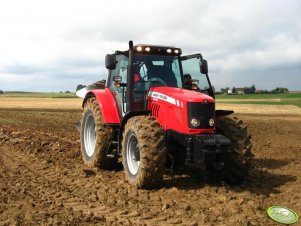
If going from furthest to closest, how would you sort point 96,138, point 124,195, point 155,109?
point 96,138, point 155,109, point 124,195

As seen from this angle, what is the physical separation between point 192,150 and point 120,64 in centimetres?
250

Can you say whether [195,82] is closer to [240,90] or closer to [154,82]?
[154,82]

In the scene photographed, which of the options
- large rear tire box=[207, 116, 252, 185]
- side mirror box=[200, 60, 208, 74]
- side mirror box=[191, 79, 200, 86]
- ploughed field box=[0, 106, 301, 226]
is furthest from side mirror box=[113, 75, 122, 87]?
large rear tire box=[207, 116, 252, 185]

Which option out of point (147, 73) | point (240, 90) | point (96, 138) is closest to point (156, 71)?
point (147, 73)

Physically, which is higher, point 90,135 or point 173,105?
point 173,105

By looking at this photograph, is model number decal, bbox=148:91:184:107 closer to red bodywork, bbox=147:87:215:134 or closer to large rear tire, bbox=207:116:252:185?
red bodywork, bbox=147:87:215:134

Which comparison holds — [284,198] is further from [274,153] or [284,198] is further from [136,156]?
[274,153]

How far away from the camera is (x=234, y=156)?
6.81m

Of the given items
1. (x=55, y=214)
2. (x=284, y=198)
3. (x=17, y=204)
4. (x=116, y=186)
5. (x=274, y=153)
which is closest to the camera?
(x=55, y=214)

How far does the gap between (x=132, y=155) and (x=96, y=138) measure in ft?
3.98

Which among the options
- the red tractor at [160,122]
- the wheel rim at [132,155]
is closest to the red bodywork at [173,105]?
the red tractor at [160,122]

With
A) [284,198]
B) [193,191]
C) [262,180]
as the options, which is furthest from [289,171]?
[193,191]

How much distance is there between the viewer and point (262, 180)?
25.0ft

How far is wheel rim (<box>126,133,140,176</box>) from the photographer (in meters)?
7.01
